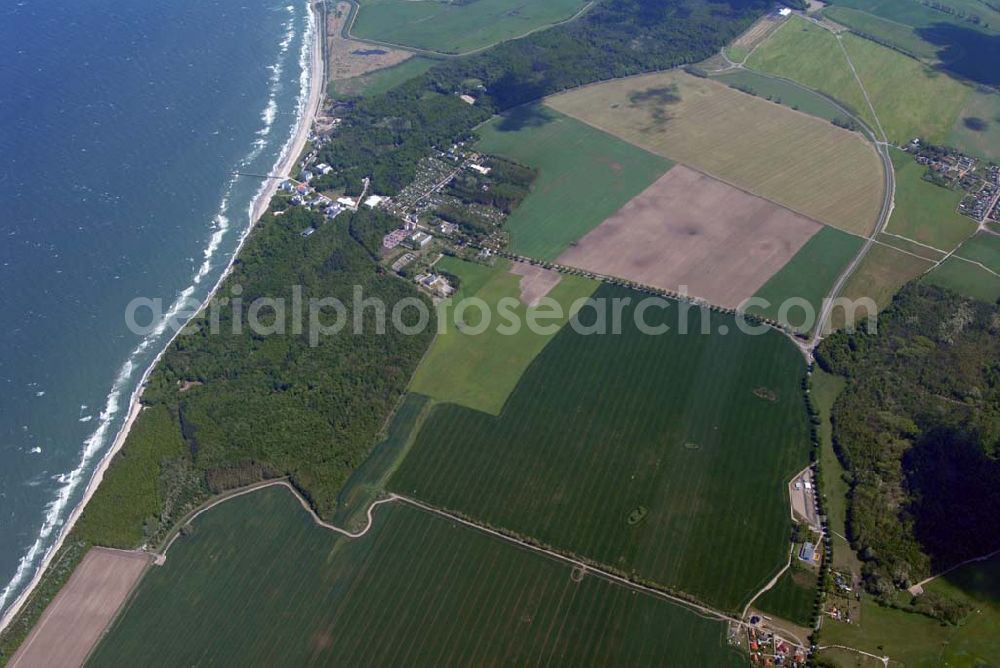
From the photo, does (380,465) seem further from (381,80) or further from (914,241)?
(381,80)

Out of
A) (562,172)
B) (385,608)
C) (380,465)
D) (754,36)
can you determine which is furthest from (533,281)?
(754,36)

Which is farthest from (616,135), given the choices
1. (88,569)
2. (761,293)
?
(88,569)

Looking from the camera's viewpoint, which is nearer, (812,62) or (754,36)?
(812,62)

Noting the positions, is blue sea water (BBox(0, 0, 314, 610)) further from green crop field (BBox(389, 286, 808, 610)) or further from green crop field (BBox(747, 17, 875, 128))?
green crop field (BBox(747, 17, 875, 128))

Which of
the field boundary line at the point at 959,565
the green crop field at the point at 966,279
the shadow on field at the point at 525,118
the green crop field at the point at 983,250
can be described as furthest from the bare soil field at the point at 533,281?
the green crop field at the point at 983,250

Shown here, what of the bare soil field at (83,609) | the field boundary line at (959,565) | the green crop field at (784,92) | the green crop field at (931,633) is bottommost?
the bare soil field at (83,609)

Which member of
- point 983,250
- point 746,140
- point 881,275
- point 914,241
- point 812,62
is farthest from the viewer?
point 812,62

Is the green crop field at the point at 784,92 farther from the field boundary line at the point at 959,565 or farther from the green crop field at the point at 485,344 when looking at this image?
the field boundary line at the point at 959,565
